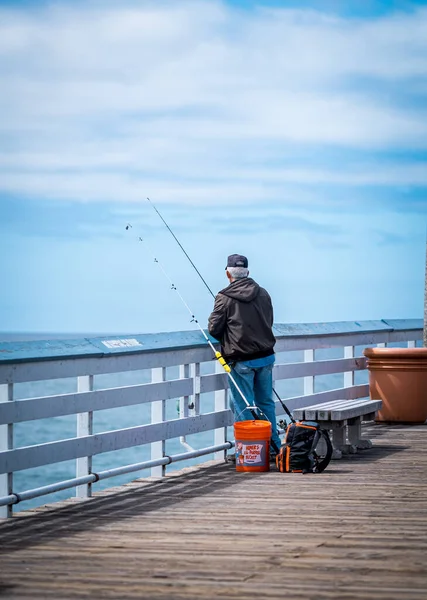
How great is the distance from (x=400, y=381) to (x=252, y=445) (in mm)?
4275

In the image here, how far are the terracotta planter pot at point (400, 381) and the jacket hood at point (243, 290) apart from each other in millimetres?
3635

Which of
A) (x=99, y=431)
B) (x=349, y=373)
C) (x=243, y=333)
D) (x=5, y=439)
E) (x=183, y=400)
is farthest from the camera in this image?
(x=99, y=431)

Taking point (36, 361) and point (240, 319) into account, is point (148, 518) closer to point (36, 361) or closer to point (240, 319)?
point (36, 361)

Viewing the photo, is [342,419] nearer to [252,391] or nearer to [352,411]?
[352,411]

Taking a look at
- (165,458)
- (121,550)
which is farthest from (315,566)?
(165,458)

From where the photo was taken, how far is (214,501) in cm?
782

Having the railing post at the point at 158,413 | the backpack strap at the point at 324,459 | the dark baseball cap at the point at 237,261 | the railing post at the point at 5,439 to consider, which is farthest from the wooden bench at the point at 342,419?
the railing post at the point at 5,439

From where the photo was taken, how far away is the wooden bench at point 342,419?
33.3 feet

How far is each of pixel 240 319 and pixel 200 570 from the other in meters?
4.36

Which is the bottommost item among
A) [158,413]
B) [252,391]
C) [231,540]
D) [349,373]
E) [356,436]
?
[231,540]

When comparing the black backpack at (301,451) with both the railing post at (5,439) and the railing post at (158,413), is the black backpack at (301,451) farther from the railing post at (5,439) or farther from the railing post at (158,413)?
the railing post at (5,439)

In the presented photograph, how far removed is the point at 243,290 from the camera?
32.2 feet

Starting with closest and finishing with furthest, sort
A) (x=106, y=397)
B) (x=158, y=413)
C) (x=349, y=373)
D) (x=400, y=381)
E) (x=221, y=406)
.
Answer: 1. (x=106, y=397)
2. (x=158, y=413)
3. (x=221, y=406)
4. (x=400, y=381)
5. (x=349, y=373)

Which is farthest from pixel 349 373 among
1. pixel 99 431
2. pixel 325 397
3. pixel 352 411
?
pixel 99 431
